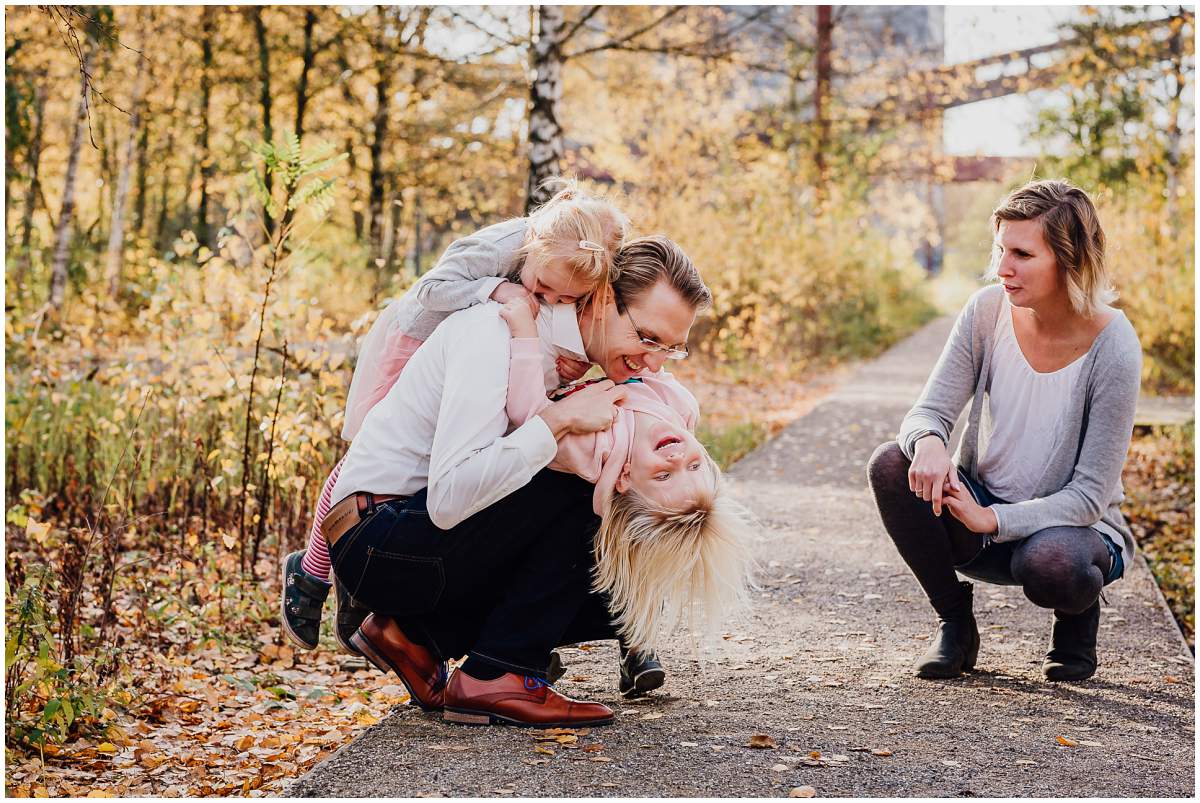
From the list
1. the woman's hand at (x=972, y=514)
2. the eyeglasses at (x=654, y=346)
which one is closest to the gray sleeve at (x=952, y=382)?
the woman's hand at (x=972, y=514)

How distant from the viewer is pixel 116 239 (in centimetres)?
1408

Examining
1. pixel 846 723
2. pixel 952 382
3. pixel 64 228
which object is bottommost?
pixel 846 723

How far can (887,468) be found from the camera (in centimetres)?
327

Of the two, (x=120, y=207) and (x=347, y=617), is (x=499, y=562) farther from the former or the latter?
(x=120, y=207)

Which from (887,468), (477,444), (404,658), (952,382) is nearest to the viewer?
(477,444)

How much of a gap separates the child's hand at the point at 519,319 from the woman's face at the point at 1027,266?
1324 mm

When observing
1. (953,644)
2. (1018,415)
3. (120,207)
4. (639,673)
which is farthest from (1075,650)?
(120,207)

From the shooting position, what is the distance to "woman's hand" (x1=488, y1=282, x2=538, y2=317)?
2.80m

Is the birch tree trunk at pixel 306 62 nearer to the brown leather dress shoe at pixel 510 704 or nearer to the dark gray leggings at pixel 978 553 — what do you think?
the dark gray leggings at pixel 978 553

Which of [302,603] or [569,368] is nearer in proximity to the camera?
[569,368]

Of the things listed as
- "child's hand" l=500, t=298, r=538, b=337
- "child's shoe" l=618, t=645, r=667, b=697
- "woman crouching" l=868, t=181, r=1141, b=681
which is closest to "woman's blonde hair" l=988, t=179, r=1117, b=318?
"woman crouching" l=868, t=181, r=1141, b=681

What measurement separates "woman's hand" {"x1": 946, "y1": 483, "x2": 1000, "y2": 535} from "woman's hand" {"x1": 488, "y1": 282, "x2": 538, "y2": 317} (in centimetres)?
120

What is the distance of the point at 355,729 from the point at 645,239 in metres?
1.58

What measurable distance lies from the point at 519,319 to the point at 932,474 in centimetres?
117
